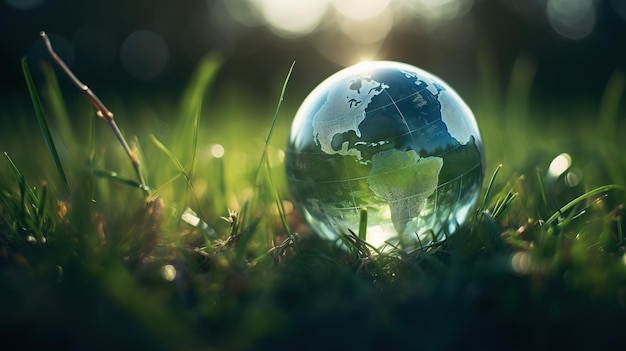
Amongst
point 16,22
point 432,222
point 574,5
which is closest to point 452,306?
point 432,222

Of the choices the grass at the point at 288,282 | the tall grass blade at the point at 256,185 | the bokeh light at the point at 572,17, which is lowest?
the grass at the point at 288,282

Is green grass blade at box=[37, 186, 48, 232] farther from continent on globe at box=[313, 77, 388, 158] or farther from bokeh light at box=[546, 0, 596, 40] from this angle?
bokeh light at box=[546, 0, 596, 40]

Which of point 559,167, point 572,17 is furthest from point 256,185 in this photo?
point 572,17

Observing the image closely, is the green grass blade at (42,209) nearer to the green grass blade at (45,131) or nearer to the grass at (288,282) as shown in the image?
the grass at (288,282)

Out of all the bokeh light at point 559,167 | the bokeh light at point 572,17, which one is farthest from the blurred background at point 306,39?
the bokeh light at point 559,167

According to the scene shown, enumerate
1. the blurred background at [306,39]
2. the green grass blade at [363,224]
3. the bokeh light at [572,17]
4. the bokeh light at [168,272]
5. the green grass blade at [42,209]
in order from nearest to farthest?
the bokeh light at [168,272] → the green grass blade at [42,209] → the green grass blade at [363,224] → the blurred background at [306,39] → the bokeh light at [572,17]

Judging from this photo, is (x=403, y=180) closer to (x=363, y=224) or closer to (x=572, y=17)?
(x=363, y=224)

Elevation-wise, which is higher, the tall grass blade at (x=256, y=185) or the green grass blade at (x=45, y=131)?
the green grass blade at (x=45, y=131)
